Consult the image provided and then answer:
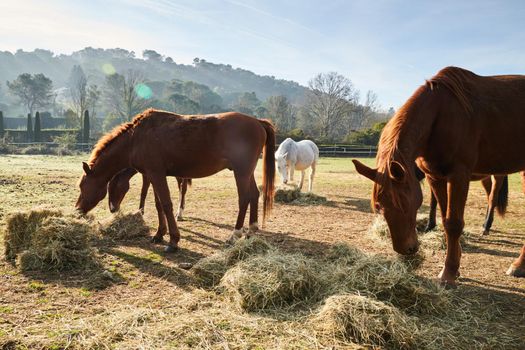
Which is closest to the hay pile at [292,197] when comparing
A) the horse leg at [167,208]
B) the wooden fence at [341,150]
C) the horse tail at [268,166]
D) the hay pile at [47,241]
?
the horse tail at [268,166]

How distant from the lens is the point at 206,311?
10.3 ft

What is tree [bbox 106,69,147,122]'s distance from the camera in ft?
205

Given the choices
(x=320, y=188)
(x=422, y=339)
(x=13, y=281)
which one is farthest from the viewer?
(x=320, y=188)

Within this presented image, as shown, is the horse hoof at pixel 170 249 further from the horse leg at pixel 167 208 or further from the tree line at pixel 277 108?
the tree line at pixel 277 108

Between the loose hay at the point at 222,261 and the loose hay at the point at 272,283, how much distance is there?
1.02ft

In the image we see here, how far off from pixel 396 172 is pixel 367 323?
1404mm

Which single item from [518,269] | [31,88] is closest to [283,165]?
[518,269]

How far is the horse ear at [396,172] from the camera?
311cm

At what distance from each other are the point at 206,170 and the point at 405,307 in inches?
142

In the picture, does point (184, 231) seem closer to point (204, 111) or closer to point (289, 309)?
point (289, 309)

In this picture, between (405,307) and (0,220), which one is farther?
(0,220)

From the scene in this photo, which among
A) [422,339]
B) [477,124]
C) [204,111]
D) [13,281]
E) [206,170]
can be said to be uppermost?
[204,111]

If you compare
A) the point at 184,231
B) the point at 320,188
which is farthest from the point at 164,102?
the point at 184,231

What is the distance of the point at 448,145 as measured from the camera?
3.68 m
